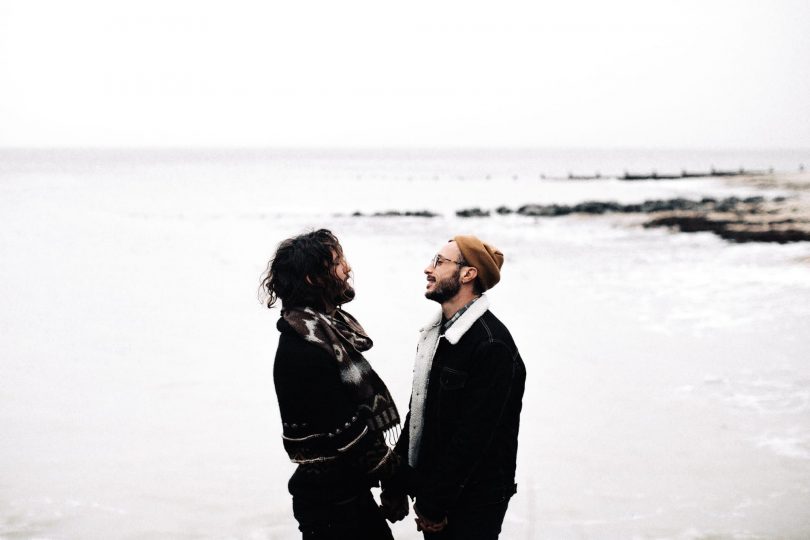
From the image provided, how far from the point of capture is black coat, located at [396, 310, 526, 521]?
10.1 ft

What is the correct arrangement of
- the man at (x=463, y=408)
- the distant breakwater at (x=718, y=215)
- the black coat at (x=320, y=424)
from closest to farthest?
the black coat at (x=320, y=424) → the man at (x=463, y=408) → the distant breakwater at (x=718, y=215)

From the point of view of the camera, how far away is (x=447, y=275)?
3285mm

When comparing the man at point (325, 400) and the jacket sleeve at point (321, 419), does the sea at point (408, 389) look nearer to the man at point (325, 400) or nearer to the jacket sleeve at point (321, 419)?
the man at point (325, 400)

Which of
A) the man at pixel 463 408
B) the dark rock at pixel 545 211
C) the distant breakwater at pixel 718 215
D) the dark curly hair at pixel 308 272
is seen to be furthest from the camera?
the dark rock at pixel 545 211

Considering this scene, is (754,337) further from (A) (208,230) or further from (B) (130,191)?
(B) (130,191)

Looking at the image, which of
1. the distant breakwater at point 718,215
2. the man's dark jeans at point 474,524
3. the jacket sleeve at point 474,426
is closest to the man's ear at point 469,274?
the jacket sleeve at point 474,426

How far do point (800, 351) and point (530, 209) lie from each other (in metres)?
27.0

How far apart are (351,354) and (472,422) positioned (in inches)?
23.0

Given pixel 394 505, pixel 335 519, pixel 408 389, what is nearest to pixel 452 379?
pixel 394 505

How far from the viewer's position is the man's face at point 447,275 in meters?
3.29

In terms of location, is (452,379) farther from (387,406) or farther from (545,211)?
(545,211)

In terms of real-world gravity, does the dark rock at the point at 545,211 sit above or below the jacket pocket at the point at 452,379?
below

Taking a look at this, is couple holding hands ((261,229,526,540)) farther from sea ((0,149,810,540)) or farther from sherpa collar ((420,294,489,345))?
sea ((0,149,810,540))

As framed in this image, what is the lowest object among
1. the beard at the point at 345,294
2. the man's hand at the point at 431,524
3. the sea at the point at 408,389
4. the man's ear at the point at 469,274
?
the sea at the point at 408,389
